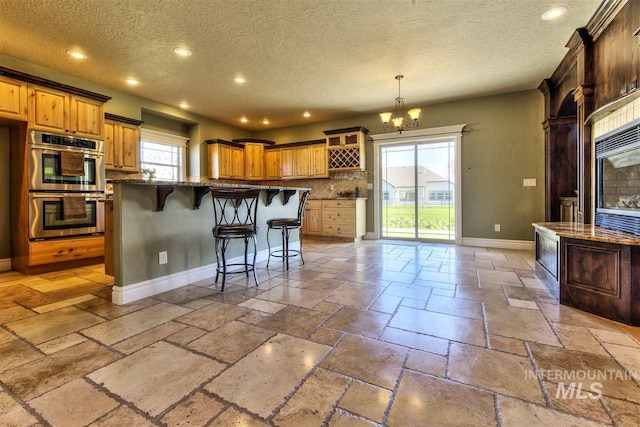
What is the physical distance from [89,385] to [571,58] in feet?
18.3

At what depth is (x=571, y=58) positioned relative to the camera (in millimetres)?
3570

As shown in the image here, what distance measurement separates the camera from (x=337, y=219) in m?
6.07

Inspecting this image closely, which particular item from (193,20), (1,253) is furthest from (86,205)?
(193,20)

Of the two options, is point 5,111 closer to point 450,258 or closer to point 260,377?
point 260,377

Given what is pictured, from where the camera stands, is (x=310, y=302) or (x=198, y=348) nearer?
(x=198, y=348)

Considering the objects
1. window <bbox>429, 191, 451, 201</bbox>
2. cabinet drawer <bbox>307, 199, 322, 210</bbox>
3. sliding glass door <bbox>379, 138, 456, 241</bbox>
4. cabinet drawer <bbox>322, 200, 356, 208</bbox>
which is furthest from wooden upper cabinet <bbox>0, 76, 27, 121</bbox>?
window <bbox>429, 191, 451, 201</bbox>

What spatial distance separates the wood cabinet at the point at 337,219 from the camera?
19.4 ft

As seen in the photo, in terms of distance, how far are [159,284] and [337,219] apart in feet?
12.7

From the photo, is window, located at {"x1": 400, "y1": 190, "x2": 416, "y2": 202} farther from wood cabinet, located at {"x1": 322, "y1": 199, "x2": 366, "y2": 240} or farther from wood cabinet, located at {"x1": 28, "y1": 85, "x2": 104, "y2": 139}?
wood cabinet, located at {"x1": 28, "y1": 85, "x2": 104, "y2": 139}

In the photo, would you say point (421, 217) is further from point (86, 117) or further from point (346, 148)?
point (86, 117)

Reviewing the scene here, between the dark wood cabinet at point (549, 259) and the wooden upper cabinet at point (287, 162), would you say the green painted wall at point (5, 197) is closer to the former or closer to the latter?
the wooden upper cabinet at point (287, 162)

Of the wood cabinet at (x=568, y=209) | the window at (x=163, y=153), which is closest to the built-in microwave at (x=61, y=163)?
the window at (x=163, y=153)

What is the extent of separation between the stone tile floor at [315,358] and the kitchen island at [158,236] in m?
0.19

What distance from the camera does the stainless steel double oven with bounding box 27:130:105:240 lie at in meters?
3.53
